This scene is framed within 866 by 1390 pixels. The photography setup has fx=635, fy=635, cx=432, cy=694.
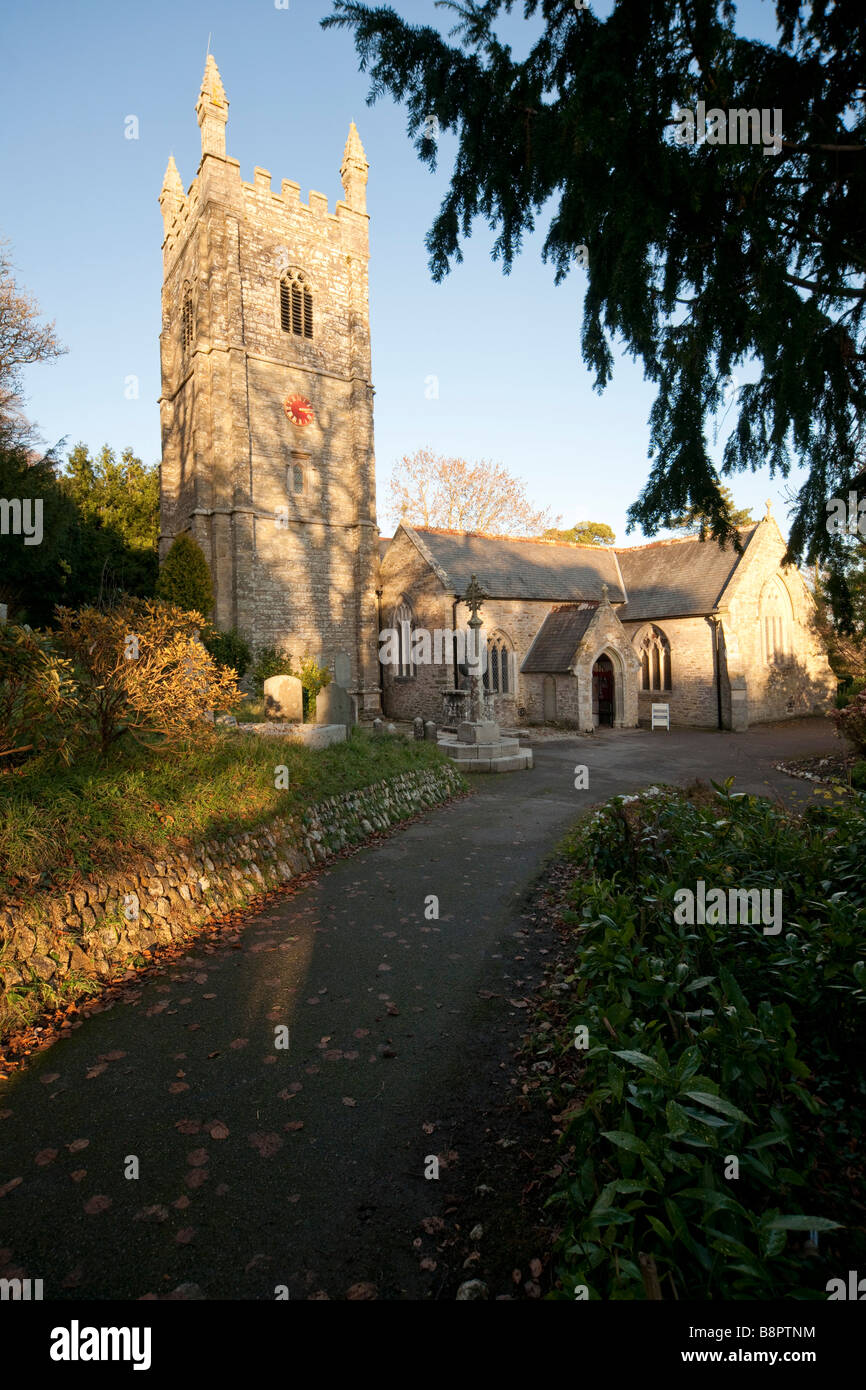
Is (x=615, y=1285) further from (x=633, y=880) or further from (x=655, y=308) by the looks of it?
(x=655, y=308)

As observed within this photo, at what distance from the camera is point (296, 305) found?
24578mm

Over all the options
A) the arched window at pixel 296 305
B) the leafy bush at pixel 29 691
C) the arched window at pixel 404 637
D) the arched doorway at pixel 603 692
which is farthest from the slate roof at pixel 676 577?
the leafy bush at pixel 29 691

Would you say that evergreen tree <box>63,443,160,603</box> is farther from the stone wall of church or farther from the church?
the stone wall of church

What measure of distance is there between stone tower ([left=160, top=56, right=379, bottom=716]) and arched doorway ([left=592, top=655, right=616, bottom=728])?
927 centimetres

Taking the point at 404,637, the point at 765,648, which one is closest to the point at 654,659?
the point at 765,648

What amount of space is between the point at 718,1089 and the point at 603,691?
82.5ft

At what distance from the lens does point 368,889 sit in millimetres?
7422

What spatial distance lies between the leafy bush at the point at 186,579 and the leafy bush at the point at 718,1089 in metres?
18.5

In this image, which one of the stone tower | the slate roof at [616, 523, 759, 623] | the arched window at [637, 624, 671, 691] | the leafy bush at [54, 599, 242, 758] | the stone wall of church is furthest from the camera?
the arched window at [637, 624, 671, 691]

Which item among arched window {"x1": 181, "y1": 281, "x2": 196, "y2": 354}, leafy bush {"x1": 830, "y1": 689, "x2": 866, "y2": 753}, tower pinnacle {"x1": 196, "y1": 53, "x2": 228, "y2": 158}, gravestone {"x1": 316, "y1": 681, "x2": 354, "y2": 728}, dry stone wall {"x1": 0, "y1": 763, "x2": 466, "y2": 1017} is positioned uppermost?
tower pinnacle {"x1": 196, "y1": 53, "x2": 228, "y2": 158}

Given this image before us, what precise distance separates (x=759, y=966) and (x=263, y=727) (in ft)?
31.2

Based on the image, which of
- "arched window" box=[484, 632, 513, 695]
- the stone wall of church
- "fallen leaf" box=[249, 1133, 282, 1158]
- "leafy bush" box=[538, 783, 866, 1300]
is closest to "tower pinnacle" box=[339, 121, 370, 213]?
"arched window" box=[484, 632, 513, 695]

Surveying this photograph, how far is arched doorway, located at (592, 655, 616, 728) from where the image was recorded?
26.4 metres
